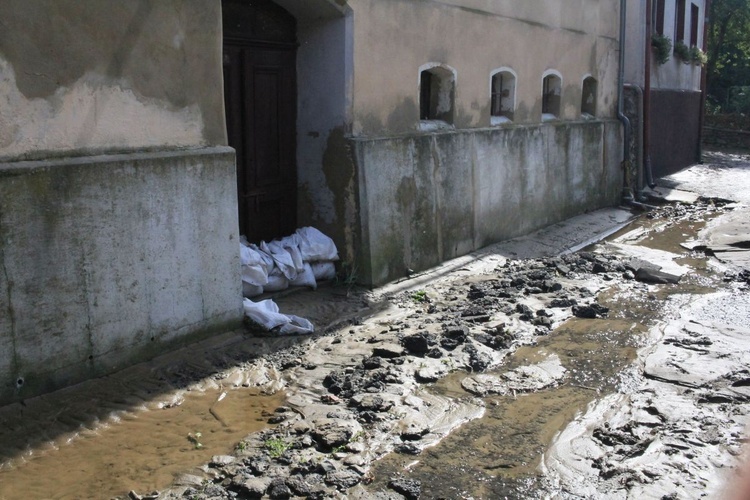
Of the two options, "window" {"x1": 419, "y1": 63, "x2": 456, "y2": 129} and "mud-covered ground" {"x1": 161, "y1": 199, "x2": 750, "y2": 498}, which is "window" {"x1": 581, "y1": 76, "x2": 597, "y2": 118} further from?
"mud-covered ground" {"x1": 161, "y1": 199, "x2": 750, "y2": 498}

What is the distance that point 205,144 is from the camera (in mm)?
6184

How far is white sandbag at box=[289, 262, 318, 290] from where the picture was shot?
7691 mm

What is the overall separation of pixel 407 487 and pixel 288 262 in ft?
12.1

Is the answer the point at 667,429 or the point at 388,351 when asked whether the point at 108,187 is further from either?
the point at 667,429

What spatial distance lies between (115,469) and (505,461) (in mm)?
2336

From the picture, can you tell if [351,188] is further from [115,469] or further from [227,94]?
[115,469]

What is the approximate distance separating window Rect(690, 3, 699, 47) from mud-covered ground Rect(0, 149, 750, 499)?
46.4 ft

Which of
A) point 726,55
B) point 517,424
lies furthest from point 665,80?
point 726,55

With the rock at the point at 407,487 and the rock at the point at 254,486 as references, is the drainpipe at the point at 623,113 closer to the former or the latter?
the rock at the point at 407,487

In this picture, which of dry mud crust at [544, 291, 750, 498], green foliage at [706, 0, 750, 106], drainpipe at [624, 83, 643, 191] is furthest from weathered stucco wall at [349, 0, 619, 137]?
green foliage at [706, 0, 750, 106]

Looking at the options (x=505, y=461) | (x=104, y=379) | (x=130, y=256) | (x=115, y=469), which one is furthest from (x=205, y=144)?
(x=505, y=461)

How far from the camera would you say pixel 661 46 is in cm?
1656

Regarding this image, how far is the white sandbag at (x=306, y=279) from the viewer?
7691 millimetres

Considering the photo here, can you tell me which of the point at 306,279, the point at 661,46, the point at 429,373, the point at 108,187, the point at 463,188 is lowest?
the point at 429,373
